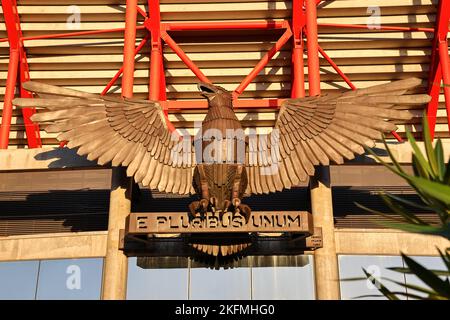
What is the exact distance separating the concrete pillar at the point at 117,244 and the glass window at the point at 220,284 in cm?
147

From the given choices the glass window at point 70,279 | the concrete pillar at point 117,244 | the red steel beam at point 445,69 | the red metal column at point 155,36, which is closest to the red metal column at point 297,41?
the red metal column at point 155,36

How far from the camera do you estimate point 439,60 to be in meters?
15.7

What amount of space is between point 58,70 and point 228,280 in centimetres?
1024

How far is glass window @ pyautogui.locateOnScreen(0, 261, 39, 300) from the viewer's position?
11273 mm

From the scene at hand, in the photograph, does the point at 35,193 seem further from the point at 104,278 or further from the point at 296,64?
the point at 296,64

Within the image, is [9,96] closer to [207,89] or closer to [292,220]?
[207,89]

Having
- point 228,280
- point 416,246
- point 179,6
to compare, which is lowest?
point 228,280

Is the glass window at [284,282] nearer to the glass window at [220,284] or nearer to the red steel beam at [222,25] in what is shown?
the glass window at [220,284]

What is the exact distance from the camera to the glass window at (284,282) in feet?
36.0

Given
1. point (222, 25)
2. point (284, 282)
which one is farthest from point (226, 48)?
point (284, 282)

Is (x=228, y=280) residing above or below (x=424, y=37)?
below

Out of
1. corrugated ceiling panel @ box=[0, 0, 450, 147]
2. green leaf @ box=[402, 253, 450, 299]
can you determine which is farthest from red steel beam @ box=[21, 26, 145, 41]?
green leaf @ box=[402, 253, 450, 299]

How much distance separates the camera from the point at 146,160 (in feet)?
33.6

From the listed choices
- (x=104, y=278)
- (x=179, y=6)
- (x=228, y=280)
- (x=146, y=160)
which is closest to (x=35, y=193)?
(x=104, y=278)
